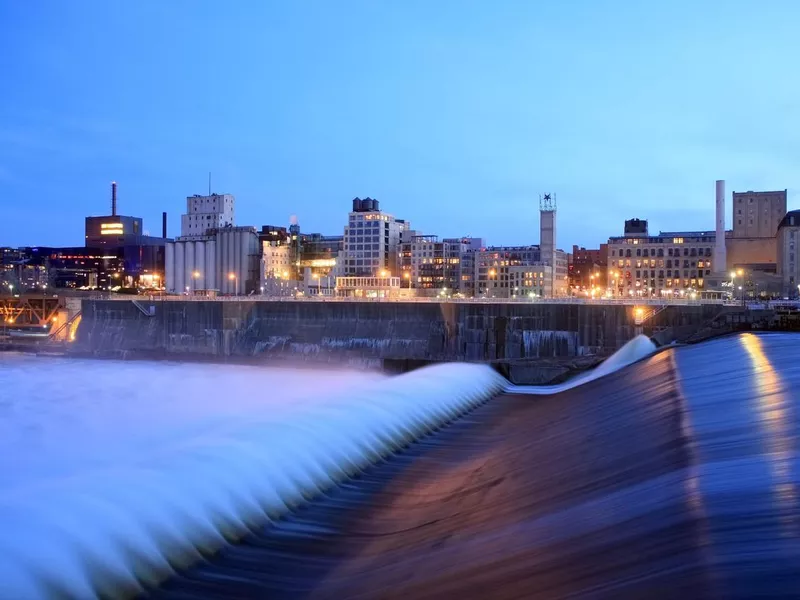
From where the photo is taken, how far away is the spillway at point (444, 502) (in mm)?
8414

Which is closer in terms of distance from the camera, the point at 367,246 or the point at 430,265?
the point at 367,246

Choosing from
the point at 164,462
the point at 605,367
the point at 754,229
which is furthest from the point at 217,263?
the point at 164,462

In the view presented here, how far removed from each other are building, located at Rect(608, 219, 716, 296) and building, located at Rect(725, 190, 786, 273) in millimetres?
10631

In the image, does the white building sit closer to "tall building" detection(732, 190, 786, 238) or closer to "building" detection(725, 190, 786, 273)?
"building" detection(725, 190, 786, 273)

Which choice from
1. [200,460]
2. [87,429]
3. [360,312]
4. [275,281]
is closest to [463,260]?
[275,281]

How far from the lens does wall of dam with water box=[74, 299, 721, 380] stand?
43156 mm

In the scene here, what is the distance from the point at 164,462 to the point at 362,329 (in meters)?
33.9

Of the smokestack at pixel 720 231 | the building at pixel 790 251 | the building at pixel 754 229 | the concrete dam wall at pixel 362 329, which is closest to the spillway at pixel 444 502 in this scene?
the concrete dam wall at pixel 362 329

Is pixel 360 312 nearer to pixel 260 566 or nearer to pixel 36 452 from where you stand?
pixel 36 452

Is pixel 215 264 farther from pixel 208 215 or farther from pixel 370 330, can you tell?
pixel 370 330

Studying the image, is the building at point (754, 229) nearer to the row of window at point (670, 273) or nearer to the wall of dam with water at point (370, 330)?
the row of window at point (670, 273)

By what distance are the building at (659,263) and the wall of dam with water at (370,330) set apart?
84.4 m

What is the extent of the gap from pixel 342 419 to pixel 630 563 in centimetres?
1250

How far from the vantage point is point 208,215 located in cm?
16888
